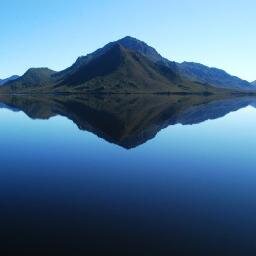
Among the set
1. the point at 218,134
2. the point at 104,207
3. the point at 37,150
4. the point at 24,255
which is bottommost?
the point at 24,255

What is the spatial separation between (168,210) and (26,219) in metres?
8.74

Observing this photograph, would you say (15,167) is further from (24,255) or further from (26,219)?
(24,255)

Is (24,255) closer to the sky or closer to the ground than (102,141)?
closer to the ground

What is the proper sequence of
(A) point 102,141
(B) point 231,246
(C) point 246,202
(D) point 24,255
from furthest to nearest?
(A) point 102,141 < (C) point 246,202 < (B) point 231,246 < (D) point 24,255

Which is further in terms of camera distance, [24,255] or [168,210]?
[168,210]

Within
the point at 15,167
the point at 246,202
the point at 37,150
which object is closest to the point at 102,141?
the point at 37,150

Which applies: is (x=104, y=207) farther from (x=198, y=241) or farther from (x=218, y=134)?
(x=218, y=134)

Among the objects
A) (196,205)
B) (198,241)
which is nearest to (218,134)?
(196,205)

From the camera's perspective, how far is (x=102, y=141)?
6203 centimetres

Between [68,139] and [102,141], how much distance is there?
6.16 meters

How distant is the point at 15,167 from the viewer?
41.4 m

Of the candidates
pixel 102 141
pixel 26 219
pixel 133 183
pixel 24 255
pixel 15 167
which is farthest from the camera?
pixel 102 141

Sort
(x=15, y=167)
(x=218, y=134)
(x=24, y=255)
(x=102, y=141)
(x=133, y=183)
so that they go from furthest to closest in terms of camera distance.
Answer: (x=218, y=134)
(x=102, y=141)
(x=15, y=167)
(x=133, y=183)
(x=24, y=255)

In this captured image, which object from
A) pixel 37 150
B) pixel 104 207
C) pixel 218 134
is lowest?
pixel 104 207
